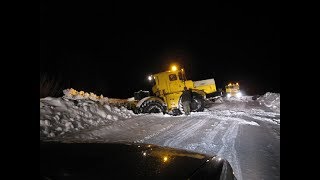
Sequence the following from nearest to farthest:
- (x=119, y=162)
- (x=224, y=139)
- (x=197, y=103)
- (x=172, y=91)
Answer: (x=119, y=162) < (x=224, y=139) < (x=197, y=103) < (x=172, y=91)

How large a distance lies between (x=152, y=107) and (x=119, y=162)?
14.4 m

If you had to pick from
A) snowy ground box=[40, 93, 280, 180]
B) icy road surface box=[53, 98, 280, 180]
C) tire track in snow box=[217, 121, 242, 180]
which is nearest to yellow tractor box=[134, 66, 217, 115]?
snowy ground box=[40, 93, 280, 180]

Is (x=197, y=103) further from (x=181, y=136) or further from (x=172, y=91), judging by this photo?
Result: (x=181, y=136)

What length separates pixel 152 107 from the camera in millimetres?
17156

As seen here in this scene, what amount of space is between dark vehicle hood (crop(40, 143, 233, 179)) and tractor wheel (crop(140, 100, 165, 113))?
13.6 meters

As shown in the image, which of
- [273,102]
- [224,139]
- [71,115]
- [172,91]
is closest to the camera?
[224,139]

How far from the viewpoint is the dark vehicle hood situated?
95.7 inches

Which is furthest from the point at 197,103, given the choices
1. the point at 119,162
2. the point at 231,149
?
the point at 119,162

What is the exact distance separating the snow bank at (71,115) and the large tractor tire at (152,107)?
1.19m

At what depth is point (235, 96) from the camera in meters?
35.8

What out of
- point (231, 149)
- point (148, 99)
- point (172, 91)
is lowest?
point (231, 149)

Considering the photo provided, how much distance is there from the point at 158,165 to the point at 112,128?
28.3ft

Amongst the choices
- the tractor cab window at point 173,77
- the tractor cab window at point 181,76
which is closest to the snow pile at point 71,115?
the tractor cab window at point 173,77
